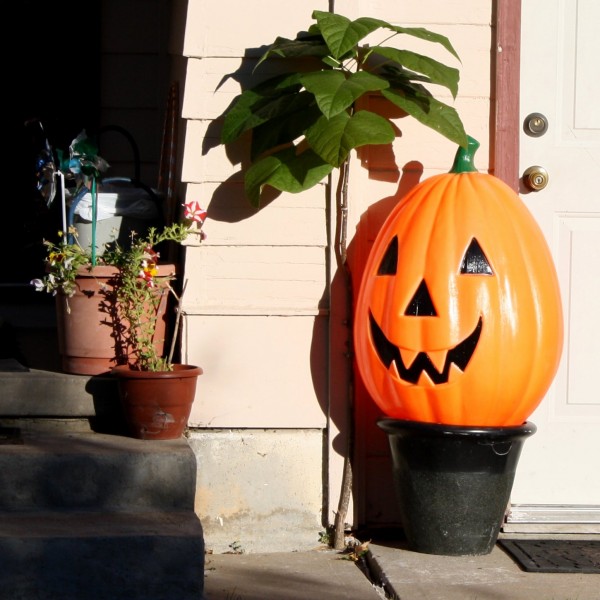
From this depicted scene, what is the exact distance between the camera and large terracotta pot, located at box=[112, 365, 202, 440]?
3629 millimetres

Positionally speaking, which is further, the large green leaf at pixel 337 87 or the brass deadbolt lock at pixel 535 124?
the brass deadbolt lock at pixel 535 124

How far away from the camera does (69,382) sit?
384 centimetres

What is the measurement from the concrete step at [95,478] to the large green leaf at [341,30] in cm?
137

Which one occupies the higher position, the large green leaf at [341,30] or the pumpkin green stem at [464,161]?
the large green leaf at [341,30]

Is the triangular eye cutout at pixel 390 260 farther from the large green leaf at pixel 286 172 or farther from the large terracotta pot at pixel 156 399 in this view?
the large terracotta pot at pixel 156 399

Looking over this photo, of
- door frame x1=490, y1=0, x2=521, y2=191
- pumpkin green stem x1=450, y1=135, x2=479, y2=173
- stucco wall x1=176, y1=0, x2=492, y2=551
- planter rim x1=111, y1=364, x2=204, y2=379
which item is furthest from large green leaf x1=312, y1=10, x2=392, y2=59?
planter rim x1=111, y1=364, x2=204, y2=379

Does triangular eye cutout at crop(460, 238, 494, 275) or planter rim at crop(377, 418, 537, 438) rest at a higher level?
triangular eye cutout at crop(460, 238, 494, 275)

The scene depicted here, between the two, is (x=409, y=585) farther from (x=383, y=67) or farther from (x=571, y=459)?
(x=383, y=67)

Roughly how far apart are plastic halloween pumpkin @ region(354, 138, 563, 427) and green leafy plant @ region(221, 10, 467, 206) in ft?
0.88

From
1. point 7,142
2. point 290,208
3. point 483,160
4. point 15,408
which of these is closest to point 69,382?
point 15,408

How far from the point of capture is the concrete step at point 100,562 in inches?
125

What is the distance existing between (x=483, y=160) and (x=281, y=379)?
1.07 meters

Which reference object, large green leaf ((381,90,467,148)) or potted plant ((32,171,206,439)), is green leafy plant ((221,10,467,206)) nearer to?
large green leaf ((381,90,467,148))

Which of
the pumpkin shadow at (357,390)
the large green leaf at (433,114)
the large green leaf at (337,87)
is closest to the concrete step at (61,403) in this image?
the pumpkin shadow at (357,390)
